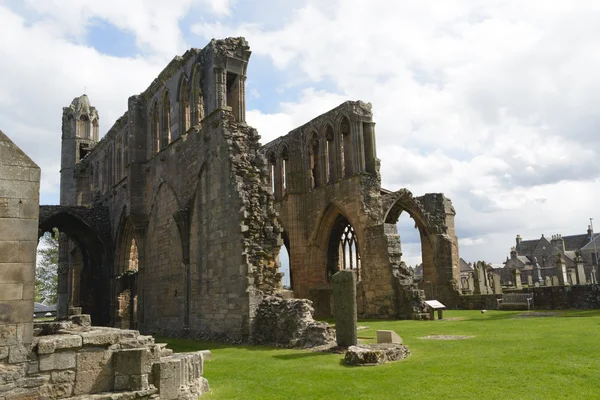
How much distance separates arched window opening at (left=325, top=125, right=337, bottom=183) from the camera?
2434 centimetres

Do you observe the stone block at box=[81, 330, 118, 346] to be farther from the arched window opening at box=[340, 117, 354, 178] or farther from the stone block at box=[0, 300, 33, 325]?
the arched window opening at box=[340, 117, 354, 178]

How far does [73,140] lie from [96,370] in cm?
2929

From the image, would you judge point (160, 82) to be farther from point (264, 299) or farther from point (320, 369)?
point (320, 369)

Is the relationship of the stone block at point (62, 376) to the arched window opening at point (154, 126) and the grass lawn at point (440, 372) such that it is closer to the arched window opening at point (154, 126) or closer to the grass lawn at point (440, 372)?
the grass lawn at point (440, 372)

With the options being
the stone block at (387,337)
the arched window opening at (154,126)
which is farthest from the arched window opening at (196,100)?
the stone block at (387,337)

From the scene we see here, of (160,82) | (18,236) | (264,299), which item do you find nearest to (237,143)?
(264,299)

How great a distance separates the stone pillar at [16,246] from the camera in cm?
548

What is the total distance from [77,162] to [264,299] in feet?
76.4

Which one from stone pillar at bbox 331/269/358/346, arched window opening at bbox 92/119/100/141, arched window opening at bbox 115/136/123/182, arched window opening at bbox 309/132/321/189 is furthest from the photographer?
arched window opening at bbox 92/119/100/141

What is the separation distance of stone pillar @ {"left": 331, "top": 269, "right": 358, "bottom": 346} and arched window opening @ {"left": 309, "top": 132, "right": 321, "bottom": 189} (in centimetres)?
1580

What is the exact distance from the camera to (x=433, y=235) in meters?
24.1

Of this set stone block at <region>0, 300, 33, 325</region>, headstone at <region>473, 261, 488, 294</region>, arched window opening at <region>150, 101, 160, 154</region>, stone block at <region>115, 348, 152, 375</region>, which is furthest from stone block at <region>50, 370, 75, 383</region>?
headstone at <region>473, 261, 488, 294</region>

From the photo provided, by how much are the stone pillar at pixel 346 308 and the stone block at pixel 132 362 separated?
4419mm

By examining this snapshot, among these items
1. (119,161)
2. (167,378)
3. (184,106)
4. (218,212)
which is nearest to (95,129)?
(119,161)
